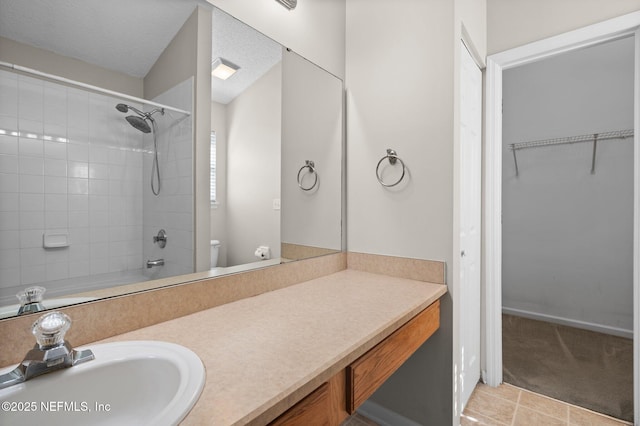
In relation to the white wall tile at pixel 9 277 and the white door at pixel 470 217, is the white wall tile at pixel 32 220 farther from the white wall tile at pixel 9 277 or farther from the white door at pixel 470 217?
the white door at pixel 470 217

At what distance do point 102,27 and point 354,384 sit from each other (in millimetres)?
1263

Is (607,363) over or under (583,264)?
under

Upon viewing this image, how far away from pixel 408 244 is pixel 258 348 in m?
1.01

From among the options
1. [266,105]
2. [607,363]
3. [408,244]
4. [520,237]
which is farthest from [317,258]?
[520,237]

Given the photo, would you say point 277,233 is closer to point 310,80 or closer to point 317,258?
point 317,258

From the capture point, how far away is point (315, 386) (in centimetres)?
70

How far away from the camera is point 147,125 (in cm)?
96

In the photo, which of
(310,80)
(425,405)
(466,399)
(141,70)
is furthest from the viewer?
(466,399)

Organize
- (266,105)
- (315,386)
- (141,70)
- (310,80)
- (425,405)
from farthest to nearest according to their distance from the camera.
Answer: (310,80)
(425,405)
(266,105)
(141,70)
(315,386)

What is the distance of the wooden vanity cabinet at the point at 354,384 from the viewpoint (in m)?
0.71

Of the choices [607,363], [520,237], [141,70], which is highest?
[141,70]

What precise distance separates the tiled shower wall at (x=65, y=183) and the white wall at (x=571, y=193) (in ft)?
11.3

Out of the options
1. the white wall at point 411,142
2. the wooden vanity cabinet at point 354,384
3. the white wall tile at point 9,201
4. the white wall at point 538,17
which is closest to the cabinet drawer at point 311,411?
the wooden vanity cabinet at point 354,384

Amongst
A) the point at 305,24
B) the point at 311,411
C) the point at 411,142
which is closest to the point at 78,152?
the point at 311,411
